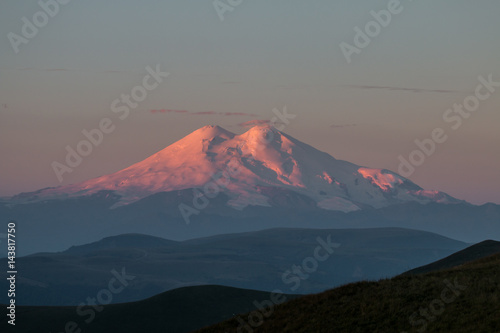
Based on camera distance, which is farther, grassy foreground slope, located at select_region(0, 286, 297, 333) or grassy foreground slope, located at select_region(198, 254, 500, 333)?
grassy foreground slope, located at select_region(0, 286, 297, 333)

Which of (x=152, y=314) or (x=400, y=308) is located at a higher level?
(x=152, y=314)

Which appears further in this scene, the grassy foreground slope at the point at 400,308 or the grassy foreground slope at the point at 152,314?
the grassy foreground slope at the point at 152,314

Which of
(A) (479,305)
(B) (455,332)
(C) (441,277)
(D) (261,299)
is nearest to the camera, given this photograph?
(B) (455,332)

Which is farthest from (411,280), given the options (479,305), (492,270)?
(479,305)

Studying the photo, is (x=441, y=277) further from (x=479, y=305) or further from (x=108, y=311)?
(x=108, y=311)

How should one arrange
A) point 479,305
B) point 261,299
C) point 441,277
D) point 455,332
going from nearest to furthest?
point 455,332 → point 479,305 → point 441,277 → point 261,299

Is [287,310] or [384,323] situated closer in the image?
[384,323]

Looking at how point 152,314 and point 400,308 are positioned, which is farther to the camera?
point 152,314
